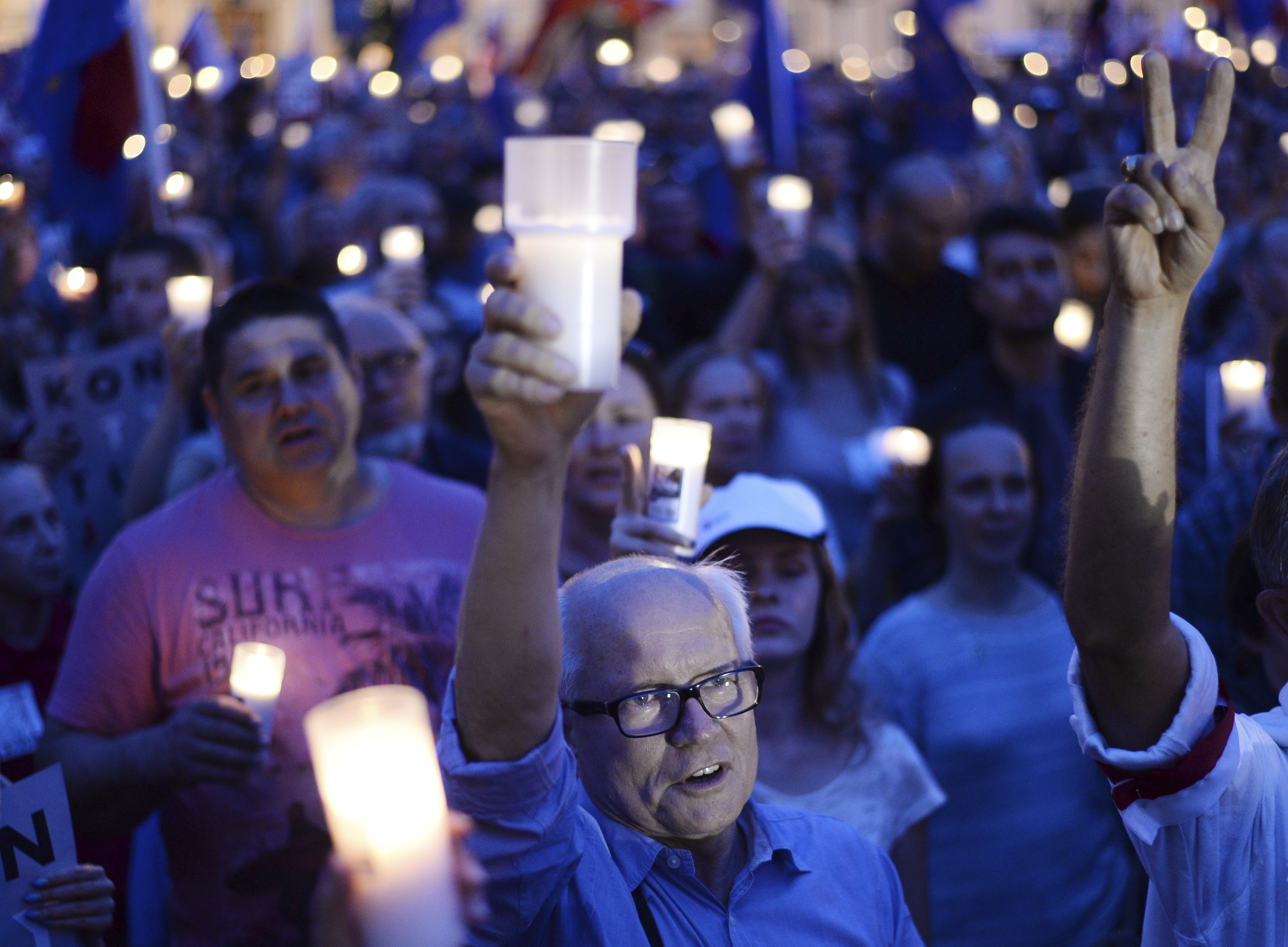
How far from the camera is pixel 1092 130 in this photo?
1198cm

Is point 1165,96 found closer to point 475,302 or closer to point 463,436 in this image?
point 463,436

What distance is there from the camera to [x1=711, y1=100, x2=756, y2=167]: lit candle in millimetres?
6480

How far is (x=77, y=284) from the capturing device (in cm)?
561

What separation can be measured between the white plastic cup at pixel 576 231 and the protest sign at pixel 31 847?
1.29m

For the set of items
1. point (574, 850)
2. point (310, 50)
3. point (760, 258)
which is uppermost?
point (310, 50)

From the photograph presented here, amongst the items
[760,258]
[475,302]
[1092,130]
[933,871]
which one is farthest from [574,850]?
[1092,130]

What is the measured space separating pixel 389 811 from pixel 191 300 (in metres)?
3.05

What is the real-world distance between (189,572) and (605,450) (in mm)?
1081

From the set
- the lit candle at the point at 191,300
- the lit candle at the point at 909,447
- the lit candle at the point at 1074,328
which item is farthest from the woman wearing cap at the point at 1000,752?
the lit candle at the point at 191,300

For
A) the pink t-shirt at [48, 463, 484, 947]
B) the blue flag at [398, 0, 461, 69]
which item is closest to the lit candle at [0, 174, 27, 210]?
the pink t-shirt at [48, 463, 484, 947]

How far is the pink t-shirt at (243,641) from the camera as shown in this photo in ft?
8.42

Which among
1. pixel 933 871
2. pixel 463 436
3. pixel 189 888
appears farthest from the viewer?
pixel 463 436

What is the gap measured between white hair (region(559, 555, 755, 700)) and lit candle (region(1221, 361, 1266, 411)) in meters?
1.96

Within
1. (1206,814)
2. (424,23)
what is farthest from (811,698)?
(424,23)
